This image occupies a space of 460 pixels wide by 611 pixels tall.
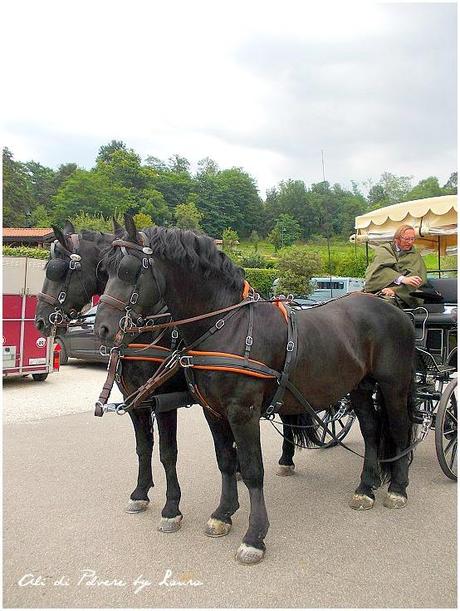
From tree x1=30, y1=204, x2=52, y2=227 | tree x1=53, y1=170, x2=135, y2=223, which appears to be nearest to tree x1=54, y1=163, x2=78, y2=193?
tree x1=53, y1=170, x2=135, y2=223

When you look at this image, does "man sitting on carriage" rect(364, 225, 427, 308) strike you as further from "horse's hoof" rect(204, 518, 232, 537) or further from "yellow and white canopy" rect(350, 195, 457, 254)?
"horse's hoof" rect(204, 518, 232, 537)

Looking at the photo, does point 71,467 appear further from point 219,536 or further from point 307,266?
point 307,266

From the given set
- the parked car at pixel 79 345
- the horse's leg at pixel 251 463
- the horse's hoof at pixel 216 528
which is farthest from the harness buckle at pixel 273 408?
the parked car at pixel 79 345

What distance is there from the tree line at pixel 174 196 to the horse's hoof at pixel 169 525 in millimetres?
49900

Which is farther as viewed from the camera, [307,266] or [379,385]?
[307,266]

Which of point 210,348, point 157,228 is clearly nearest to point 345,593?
point 210,348

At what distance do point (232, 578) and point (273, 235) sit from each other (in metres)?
60.6

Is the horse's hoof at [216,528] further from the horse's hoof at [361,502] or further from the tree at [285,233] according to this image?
the tree at [285,233]

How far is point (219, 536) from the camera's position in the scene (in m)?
3.33

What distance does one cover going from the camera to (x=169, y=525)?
3.40 m

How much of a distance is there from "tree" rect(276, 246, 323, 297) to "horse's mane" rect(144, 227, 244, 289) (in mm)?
21989

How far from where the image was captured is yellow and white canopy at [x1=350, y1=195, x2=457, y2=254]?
5.44 m

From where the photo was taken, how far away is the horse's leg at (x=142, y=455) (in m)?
3.72

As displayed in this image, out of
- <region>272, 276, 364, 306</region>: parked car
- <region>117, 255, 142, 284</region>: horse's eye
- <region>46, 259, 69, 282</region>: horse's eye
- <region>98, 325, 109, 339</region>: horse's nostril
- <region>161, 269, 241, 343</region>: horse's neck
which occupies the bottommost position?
<region>98, 325, 109, 339</region>: horse's nostril
